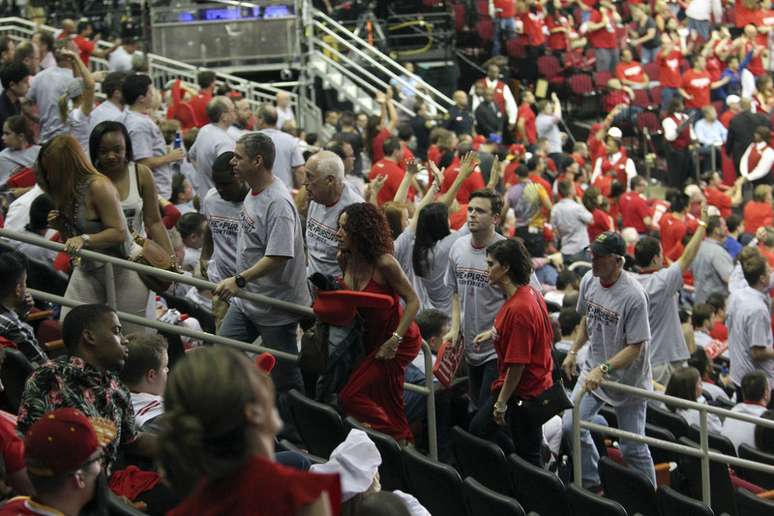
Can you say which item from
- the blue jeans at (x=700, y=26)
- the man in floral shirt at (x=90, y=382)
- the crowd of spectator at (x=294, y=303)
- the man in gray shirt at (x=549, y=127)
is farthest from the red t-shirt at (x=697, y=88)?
the man in floral shirt at (x=90, y=382)

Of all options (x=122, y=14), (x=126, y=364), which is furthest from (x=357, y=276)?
(x=122, y=14)

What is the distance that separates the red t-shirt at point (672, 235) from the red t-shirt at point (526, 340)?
742 cm

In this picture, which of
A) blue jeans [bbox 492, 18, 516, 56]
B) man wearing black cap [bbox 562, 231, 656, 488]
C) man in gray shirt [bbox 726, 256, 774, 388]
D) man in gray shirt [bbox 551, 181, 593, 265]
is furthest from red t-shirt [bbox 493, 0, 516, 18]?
man wearing black cap [bbox 562, 231, 656, 488]

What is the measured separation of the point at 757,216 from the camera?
15.1 metres

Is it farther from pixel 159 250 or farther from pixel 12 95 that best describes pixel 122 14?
pixel 159 250

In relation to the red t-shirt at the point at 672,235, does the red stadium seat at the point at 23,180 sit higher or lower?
higher

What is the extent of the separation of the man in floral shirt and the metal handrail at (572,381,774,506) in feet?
9.05

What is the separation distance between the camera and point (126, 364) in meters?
5.31

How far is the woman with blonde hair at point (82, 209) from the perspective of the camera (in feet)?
20.7

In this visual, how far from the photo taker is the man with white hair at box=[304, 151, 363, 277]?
22.7 ft

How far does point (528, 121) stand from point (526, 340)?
38.3ft

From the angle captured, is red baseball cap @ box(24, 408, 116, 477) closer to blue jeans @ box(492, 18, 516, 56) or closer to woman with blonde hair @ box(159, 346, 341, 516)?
woman with blonde hair @ box(159, 346, 341, 516)

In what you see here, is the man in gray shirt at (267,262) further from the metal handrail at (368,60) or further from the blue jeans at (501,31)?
the blue jeans at (501,31)

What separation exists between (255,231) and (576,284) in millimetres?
4769
